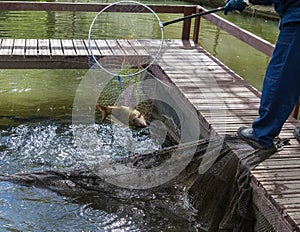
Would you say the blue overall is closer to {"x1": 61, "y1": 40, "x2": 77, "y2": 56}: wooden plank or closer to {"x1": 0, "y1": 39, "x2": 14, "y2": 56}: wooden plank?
{"x1": 61, "y1": 40, "x2": 77, "y2": 56}: wooden plank

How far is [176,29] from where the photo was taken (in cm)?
1196

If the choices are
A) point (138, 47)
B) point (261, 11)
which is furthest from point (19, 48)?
point (261, 11)

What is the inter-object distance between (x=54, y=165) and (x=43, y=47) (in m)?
1.92

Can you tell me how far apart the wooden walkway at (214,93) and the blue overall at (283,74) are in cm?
35

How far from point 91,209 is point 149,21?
8269 millimetres

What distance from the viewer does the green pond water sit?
3.74 m

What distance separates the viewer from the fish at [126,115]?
4.59 meters

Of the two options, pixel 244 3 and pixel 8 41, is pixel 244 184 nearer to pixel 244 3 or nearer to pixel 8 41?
pixel 244 3

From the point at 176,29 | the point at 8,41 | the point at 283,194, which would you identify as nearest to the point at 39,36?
the point at 8,41

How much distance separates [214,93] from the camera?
4.85 metres

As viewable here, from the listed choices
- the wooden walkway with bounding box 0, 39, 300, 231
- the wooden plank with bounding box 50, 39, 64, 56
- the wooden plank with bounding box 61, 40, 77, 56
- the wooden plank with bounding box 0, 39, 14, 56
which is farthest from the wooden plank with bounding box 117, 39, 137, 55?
the wooden plank with bounding box 0, 39, 14, 56

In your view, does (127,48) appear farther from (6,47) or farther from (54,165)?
(54,165)

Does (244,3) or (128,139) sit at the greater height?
(244,3)

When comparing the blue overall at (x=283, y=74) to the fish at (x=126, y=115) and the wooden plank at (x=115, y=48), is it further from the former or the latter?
the wooden plank at (x=115, y=48)
